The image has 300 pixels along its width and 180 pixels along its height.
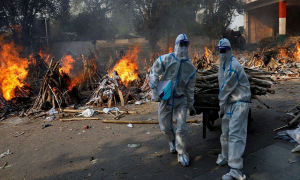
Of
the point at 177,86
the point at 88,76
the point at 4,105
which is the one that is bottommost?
the point at 4,105

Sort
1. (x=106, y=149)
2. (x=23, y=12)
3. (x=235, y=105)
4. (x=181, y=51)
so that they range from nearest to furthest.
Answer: (x=235, y=105), (x=181, y=51), (x=106, y=149), (x=23, y=12)

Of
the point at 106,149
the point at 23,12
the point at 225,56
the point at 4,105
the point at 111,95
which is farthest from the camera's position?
the point at 23,12

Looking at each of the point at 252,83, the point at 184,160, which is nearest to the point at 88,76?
the point at 252,83

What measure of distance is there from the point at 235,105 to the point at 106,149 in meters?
2.79

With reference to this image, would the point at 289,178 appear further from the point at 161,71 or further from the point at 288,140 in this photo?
the point at 161,71

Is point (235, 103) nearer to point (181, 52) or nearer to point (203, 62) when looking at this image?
point (181, 52)

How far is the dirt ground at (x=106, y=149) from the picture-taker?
4109 millimetres

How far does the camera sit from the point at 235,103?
3.70 metres

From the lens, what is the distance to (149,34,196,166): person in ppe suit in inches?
166

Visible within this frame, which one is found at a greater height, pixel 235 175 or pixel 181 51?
pixel 181 51

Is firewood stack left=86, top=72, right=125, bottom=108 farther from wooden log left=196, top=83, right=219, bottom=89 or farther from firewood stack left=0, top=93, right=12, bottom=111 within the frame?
wooden log left=196, top=83, right=219, bottom=89

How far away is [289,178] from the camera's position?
12.0ft

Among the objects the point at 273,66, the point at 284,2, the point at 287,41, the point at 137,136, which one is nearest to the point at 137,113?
the point at 137,136

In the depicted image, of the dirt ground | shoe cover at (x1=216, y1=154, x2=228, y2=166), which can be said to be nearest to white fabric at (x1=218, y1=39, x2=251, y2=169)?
shoe cover at (x1=216, y1=154, x2=228, y2=166)
